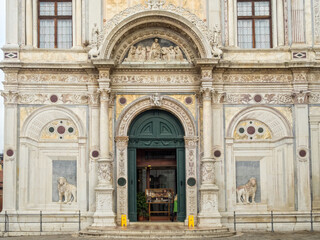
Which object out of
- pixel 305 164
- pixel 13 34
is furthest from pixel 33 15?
pixel 305 164

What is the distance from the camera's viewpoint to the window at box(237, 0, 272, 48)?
2738cm

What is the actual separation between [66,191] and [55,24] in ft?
24.1

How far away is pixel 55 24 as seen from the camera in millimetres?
27047

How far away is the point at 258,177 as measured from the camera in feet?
86.8

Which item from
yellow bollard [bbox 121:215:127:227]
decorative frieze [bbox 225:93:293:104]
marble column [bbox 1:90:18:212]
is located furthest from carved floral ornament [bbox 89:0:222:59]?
yellow bollard [bbox 121:215:127:227]

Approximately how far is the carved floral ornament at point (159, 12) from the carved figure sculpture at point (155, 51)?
1475 mm

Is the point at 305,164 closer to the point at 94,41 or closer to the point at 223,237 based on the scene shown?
the point at 223,237

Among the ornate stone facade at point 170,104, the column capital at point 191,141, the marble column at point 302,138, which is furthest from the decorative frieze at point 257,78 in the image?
the column capital at point 191,141

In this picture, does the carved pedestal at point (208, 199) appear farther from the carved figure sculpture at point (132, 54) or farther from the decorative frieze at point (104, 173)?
the carved figure sculpture at point (132, 54)

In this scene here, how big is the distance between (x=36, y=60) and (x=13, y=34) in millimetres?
1491

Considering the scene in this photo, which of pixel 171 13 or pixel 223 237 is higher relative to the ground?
pixel 171 13

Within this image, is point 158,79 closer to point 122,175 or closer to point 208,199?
point 122,175

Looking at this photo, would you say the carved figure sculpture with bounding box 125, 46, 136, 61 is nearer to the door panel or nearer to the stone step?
the door panel

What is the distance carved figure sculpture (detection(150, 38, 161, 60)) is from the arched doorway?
237cm
